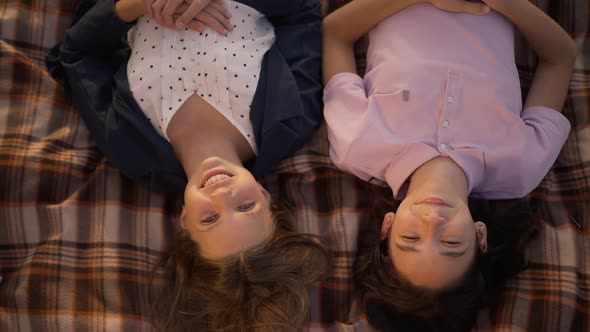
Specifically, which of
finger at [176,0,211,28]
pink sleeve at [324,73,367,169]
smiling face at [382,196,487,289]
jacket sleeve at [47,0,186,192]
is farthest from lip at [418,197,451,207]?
finger at [176,0,211,28]

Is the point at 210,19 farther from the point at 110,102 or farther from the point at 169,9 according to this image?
the point at 110,102

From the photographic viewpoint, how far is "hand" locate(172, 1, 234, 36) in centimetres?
152

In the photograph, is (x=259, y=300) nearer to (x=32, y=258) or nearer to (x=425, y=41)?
(x=32, y=258)

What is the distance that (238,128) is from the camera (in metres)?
1.52

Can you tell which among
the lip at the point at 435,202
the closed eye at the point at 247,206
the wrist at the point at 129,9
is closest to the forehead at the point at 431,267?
the lip at the point at 435,202

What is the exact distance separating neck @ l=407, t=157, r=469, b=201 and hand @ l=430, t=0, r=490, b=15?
1.29ft

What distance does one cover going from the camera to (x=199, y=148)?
1.48m

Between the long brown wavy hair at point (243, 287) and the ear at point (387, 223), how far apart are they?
0.60 ft

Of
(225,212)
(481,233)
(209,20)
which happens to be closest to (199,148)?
(225,212)

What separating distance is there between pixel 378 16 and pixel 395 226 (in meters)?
0.61

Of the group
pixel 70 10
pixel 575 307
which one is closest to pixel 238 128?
pixel 70 10

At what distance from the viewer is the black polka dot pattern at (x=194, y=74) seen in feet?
4.94

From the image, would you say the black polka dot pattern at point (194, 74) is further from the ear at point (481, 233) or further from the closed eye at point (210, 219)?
the ear at point (481, 233)

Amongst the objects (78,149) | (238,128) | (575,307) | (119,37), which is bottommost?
(575,307)
